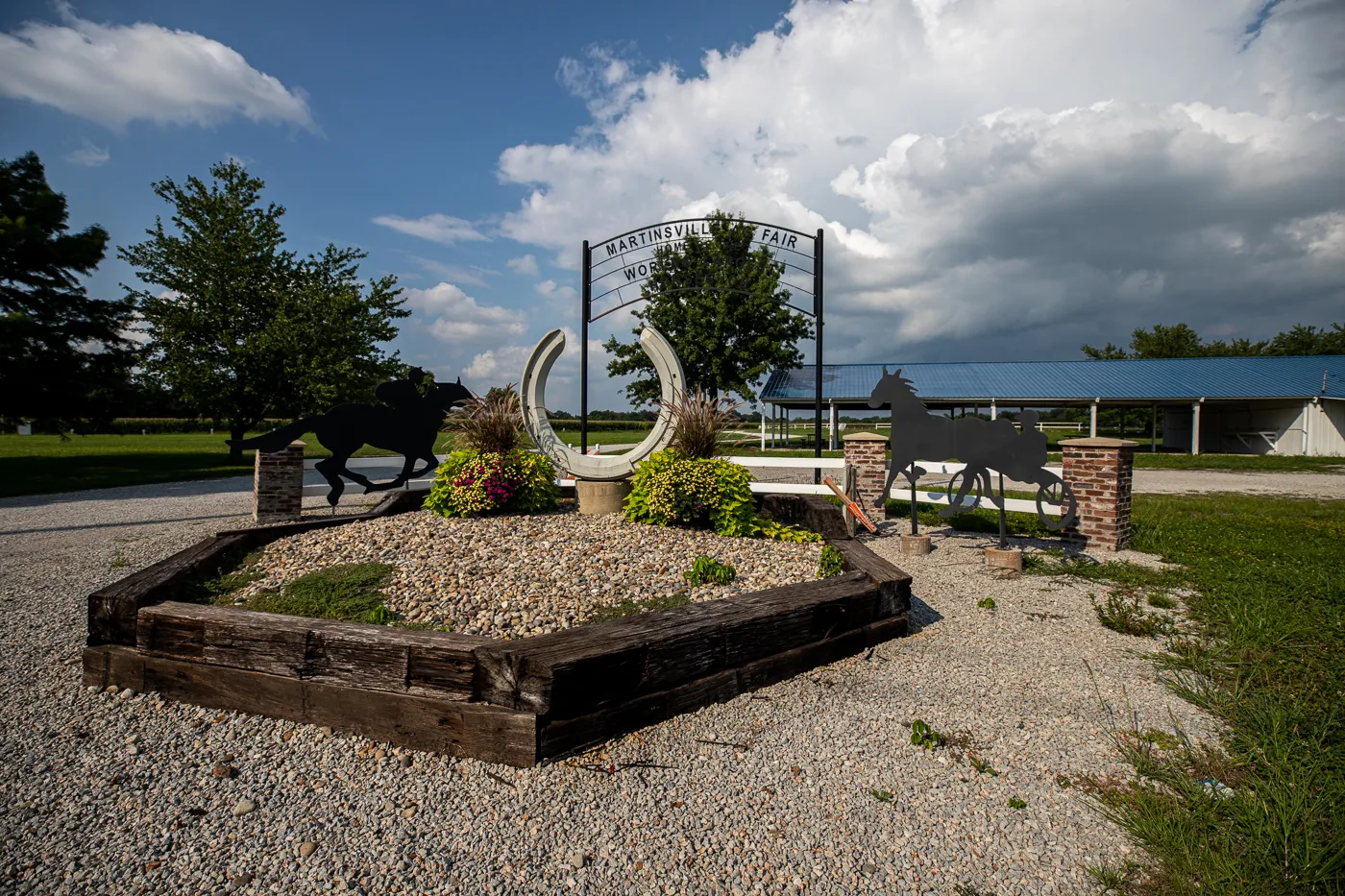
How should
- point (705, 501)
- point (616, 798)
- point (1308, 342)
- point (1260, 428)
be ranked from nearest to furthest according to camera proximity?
point (616, 798) → point (705, 501) → point (1260, 428) → point (1308, 342)

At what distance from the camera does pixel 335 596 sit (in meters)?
4.02

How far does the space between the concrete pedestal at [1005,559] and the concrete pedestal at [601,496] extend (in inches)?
156

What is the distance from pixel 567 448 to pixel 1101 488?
20.6 ft

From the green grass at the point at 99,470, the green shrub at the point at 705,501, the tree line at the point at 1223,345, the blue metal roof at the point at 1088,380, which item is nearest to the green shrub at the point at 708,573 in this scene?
the green shrub at the point at 705,501

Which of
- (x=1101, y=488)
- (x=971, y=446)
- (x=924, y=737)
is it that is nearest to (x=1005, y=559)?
(x=971, y=446)

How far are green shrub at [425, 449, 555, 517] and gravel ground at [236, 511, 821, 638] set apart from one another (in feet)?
0.66

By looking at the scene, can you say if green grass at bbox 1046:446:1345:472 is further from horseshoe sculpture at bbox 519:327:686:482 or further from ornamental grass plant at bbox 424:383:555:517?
ornamental grass plant at bbox 424:383:555:517

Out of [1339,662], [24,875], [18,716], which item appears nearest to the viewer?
[24,875]

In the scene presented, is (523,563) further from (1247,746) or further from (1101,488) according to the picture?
(1101,488)

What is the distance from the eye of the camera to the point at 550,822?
237 centimetres

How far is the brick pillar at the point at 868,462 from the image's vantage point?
8.58m

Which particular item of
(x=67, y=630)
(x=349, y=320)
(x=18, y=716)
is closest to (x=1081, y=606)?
(x=18, y=716)

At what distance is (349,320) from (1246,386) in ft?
109

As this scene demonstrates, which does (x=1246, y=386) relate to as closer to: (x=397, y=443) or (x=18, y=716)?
(x=397, y=443)
